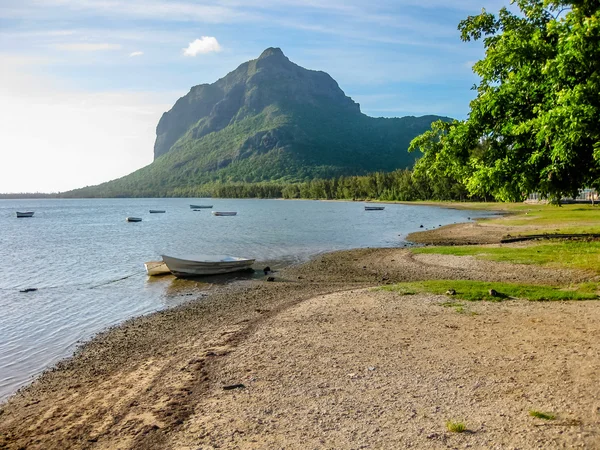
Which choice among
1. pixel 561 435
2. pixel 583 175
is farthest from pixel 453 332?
pixel 583 175

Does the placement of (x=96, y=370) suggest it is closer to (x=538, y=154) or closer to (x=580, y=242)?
(x=538, y=154)

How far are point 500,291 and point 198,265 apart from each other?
19055 millimetres

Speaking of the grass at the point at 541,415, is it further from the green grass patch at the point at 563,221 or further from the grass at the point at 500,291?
the green grass patch at the point at 563,221

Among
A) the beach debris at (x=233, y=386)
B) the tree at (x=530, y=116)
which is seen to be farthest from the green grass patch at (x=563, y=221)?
the beach debris at (x=233, y=386)

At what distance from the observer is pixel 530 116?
66.6 ft

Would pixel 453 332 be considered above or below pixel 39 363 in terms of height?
above

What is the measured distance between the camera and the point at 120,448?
28.6 feet

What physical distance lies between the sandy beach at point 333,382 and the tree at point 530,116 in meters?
6.07

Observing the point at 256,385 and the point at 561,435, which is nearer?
the point at 561,435

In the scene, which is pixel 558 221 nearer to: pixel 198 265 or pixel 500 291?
pixel 500 291

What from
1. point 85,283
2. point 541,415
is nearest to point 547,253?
point 541,415

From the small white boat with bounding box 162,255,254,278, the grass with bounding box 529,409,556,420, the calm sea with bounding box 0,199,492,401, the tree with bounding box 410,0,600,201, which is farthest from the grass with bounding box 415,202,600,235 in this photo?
the grass with bounding box 529,409,556,420

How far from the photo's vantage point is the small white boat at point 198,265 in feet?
102

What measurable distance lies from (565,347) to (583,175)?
40.7 feet
